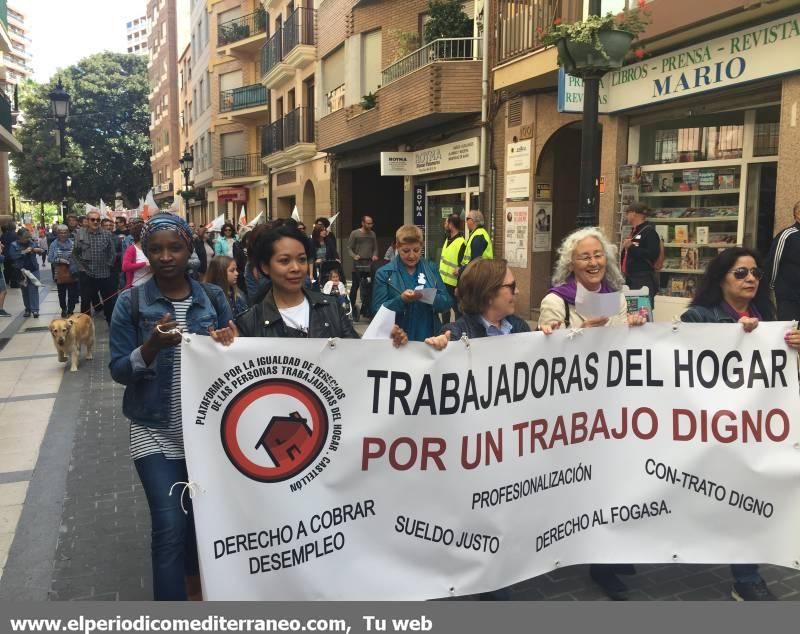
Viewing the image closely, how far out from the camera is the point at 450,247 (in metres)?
10.8

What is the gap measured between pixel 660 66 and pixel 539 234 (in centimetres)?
402

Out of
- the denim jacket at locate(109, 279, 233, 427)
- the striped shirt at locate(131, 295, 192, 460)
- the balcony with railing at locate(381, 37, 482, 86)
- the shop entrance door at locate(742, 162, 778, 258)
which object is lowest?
the striped shirt at locate(131, 295, 192, 460)

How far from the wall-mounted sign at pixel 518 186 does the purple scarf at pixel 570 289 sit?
9998 millimetres

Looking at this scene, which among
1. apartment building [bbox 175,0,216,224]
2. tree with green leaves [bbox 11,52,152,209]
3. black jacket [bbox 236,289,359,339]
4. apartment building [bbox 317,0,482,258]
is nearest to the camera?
black jacket [bbox 236,289,359,339]

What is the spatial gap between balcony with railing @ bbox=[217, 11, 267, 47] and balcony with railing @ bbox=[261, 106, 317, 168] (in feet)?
27.5

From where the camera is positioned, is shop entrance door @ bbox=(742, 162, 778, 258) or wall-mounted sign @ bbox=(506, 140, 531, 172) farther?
wall-mounted sign @ bbox=(506, 140, 531, 172)

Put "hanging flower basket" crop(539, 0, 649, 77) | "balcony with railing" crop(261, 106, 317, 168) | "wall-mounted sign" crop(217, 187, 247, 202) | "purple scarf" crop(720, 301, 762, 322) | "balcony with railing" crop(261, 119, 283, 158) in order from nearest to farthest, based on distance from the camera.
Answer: "purple scarf" crop(720, 301, 762, 322) < "hanging flower basket" crop(539, 0, 649, 77) < "balcony with railing" crop(261, 106, 317, 168) < "balcony with railing" crop(261, 119, 283, 158) < "wall-mounted sign" crop(217, 187, 247, 202)

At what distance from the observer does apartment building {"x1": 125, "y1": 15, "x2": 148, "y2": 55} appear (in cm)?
13488

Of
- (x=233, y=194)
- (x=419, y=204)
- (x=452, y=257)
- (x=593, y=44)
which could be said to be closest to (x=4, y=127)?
(x=419, y=204)

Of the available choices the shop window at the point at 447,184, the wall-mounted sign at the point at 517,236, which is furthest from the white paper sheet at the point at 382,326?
the shop window at the point at 447,184

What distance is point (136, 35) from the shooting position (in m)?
137

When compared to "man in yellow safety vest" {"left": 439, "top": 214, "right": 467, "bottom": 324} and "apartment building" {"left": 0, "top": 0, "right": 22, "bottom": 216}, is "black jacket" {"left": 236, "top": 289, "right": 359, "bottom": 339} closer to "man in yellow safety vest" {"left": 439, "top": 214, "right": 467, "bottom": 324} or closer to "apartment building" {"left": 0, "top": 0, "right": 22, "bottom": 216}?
"man in yellow safety vest" {"left": 439, "top": 214, "right": 467, "bottom": 324}

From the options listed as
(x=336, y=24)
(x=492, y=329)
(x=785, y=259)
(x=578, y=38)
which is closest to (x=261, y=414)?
(x=492, y=329)

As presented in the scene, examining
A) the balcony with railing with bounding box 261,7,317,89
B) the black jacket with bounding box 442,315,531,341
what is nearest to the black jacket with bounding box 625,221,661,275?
the black jacket with bounding box 442,315,531,341
